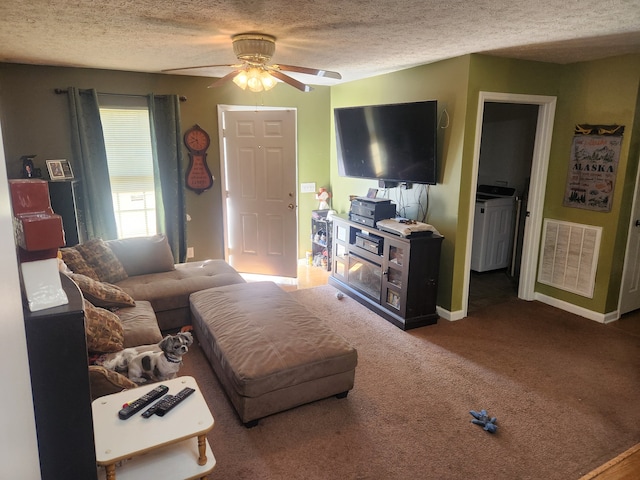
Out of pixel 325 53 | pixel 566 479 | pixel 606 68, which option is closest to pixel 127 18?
pixel 325 53

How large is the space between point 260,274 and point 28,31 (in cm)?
330

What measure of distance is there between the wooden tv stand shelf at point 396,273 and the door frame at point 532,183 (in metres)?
0.39

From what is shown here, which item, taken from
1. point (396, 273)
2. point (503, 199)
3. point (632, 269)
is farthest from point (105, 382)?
point (503, 199)

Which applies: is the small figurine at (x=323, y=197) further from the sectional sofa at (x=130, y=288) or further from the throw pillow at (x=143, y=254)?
the throw pillow at (x=143, y=254)

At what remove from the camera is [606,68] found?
145 inches

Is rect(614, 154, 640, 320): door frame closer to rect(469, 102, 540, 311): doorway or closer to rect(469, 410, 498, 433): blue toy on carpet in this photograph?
rect(469, 102, 540, 311): doorway

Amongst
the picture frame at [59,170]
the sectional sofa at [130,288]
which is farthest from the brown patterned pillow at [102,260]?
the picture frame at [59,170]

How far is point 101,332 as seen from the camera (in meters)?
2.29

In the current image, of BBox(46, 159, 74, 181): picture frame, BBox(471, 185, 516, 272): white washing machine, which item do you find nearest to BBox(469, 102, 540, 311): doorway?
BBox(471, 185, 516, 272): white washing machine

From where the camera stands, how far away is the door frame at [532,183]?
3.74 meters

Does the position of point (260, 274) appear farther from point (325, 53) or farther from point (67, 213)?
point (325, 53)

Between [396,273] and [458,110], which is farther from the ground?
[458,110]

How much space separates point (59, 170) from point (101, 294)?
5.75ft

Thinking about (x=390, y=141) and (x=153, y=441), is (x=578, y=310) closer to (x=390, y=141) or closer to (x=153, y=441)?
(x=390, y=141)
